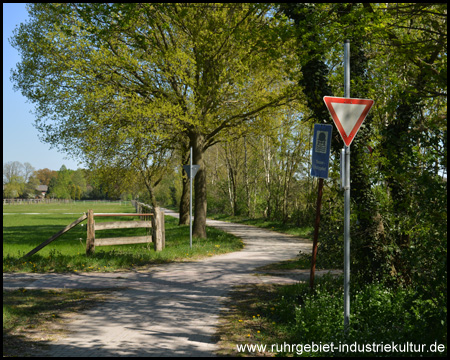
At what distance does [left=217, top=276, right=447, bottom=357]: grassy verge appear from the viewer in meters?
5.04

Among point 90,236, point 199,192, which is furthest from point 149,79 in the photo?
point 90,236

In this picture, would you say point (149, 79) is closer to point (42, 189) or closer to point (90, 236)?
point (90, 236)

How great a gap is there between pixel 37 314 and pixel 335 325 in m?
4.82

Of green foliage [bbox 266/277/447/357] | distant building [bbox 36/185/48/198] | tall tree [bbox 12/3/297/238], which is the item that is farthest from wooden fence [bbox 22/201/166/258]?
distant building [bbox 36/185/48/198]

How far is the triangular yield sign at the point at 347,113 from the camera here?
5.87 m

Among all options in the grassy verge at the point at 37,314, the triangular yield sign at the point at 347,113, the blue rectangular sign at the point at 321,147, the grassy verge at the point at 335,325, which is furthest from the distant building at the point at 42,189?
the triangular yield sign at the point at 347,113

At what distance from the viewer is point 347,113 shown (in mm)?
5941

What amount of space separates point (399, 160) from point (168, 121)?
1135 cm

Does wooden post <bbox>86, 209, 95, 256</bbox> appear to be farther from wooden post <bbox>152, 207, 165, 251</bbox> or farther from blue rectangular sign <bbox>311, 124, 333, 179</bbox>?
blue rectangular sign <bbox>311, 124, 333, 179</bbox>

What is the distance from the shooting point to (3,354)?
A: 5.43 metres

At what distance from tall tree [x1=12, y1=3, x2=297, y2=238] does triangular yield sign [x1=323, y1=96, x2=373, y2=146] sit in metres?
9.29

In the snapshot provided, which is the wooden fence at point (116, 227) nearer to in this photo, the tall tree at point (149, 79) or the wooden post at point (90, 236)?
the wooden post at point (90, 236)

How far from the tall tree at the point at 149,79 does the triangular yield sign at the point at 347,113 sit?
9.29m

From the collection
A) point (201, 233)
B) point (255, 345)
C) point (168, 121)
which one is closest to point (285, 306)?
point (255, 345)
